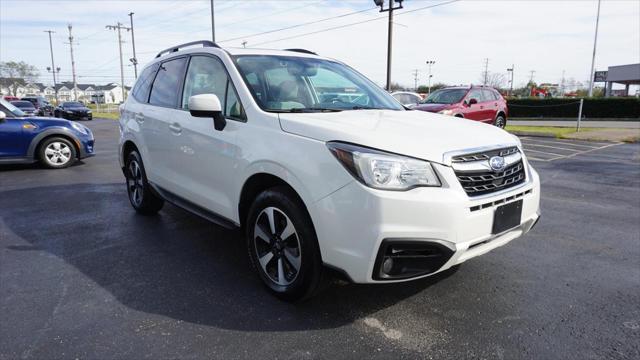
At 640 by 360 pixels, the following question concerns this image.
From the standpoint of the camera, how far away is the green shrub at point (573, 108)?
1247 inches

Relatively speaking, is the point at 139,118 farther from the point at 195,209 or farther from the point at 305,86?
the point at 305,86

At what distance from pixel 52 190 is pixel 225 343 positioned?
226 inches

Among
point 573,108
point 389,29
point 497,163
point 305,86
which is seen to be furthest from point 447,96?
point 573,108

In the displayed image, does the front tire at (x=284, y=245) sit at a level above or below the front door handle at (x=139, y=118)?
below

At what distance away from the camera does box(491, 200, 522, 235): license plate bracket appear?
2719 mm

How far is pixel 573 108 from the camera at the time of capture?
33.7 meters

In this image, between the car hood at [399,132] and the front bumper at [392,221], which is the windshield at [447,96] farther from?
the front bumper at [392,221]

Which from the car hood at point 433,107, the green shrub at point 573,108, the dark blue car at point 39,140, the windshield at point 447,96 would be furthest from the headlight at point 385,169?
the green shrub at point 573,108

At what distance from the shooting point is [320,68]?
13.3 ft

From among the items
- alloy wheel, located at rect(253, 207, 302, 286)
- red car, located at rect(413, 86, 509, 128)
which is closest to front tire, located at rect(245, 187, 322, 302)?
alloy wheel, located at rect(253, 207, 302, 286)

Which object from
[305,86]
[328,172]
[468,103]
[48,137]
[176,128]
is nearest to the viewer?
[328,172]

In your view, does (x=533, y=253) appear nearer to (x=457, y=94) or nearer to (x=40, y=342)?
(x=40, y=342)

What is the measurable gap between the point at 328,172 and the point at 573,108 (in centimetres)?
3714

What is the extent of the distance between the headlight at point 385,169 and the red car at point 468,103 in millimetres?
11049
